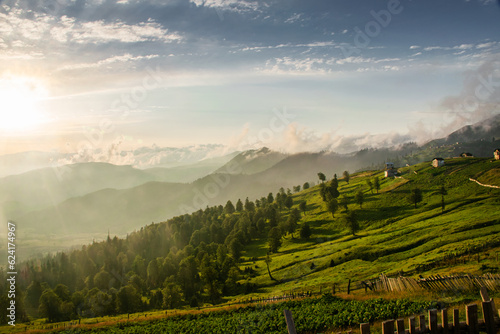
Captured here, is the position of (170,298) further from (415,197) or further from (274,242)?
(415,197)

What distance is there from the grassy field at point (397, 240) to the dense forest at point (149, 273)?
1026 cm

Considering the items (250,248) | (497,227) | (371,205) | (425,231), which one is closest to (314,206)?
(371,205)

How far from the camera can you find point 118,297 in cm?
10256

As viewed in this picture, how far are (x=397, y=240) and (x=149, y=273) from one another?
101605 mm

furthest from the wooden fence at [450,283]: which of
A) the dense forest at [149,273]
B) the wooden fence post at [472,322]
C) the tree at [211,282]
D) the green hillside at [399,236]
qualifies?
the tree at [211,282]

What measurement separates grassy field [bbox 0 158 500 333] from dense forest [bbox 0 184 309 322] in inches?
404

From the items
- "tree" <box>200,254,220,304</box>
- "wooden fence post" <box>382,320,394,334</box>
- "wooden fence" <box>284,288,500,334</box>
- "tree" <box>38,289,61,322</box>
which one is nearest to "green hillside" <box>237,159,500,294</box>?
"tree" <box>200,254,220,304</box>

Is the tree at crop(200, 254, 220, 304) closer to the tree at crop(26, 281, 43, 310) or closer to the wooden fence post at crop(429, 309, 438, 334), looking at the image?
the tree at crop(26, 281, 43, 310)

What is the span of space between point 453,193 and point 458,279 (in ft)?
395

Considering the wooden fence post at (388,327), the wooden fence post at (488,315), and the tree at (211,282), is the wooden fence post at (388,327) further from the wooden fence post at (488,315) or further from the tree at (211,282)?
the tree at (211,282)

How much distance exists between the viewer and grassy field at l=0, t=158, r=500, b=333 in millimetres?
63303

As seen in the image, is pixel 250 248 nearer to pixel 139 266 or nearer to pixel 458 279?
pixel 139 266

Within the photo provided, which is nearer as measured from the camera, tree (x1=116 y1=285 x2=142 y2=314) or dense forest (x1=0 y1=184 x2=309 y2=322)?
tree (x1=116 y1=285 x2=142 y2=314)

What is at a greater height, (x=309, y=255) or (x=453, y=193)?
(x=453, y=193)
